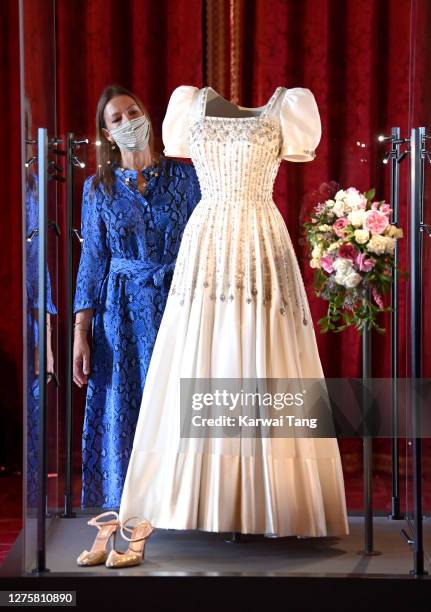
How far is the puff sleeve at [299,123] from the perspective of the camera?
10.1 feet

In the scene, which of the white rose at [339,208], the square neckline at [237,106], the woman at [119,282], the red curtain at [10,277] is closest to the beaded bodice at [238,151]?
the square neckline at [237,106]

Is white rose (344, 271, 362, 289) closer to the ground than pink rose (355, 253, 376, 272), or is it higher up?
closer to the ground

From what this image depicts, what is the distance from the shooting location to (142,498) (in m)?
3.11

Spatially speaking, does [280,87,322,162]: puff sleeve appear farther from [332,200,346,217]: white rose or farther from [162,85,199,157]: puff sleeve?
[162,85,199,157]: puff sleeve

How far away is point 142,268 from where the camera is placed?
3330 mm

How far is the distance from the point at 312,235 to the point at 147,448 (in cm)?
81

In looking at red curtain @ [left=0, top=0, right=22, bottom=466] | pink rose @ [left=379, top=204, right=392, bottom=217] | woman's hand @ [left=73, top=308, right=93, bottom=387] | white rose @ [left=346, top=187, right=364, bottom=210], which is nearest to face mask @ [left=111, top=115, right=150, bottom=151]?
woman's hand @ [left=73, top=308, right=93, bottom=387]

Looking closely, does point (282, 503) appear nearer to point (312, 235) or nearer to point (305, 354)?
point (305, 354)

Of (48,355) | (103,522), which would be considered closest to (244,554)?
(103,522)

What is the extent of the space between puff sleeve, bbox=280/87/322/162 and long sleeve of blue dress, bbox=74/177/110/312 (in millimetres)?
667

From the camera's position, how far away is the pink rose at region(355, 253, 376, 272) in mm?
2932
